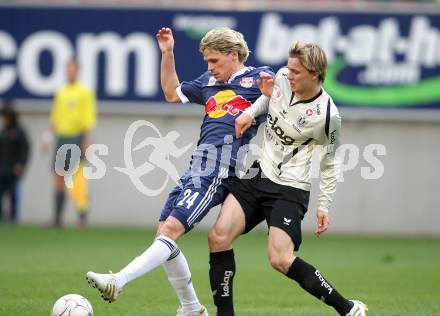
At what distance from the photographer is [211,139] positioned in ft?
26.8

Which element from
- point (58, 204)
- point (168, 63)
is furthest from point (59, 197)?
point (168, 63)

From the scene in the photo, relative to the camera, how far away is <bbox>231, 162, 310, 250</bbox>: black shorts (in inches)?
306

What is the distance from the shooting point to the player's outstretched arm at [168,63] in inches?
328

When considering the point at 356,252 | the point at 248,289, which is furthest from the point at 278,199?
the point at 356,252

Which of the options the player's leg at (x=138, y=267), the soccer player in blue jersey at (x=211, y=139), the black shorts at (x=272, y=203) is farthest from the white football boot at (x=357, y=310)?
the player's leg at (x=138, y=267)

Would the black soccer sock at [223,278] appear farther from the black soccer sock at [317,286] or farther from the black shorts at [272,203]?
the black soccer sock at [317,286]

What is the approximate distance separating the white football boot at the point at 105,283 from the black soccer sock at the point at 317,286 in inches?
56.8

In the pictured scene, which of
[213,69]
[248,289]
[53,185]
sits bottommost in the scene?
[53,185]

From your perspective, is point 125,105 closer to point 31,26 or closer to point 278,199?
point 31,26

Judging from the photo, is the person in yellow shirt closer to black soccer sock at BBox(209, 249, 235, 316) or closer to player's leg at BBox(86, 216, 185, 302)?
black soccer sock at BBox(209, 249, 235, 316)

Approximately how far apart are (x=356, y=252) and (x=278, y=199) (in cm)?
767

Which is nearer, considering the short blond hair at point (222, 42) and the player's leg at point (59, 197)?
the short blond hair at point (222, 42)

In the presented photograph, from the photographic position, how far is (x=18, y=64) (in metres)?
18.8

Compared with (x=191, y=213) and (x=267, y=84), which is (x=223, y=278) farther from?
(x=267, y=84)
